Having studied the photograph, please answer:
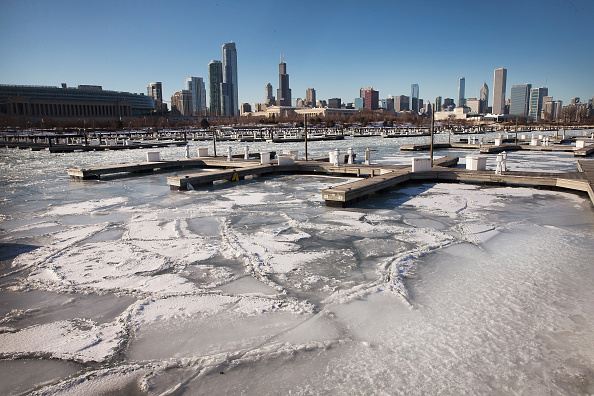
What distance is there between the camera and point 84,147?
3853 centimetres

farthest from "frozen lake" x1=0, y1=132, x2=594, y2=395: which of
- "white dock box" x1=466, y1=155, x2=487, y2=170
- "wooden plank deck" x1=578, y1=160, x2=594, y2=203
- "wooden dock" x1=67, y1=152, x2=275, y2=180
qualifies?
"wooden dock" x1=67, y1=152, x2=275, y2=180

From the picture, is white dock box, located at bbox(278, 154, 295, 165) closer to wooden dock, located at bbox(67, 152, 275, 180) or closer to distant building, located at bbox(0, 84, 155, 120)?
wooden dock, located at bbox(67, 152, 275, 180)

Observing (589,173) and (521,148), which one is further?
(521,148)

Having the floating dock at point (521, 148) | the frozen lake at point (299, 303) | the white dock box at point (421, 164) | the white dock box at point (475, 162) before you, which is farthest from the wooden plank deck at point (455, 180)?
the floating dock at point (521, 148)

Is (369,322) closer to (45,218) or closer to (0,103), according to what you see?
(45,218)

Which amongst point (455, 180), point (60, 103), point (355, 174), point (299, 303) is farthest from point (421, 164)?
point (60, 103)

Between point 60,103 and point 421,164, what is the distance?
13724cm

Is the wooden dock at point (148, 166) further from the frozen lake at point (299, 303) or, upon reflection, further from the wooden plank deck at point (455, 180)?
the frozen lake at point (299, 303)

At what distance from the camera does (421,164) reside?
15758mm

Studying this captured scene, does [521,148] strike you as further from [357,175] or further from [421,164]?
[357,175]

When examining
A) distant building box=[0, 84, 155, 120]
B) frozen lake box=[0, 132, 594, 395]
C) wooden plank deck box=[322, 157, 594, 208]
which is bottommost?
frozen lake box=[0, 132, 594, 395]

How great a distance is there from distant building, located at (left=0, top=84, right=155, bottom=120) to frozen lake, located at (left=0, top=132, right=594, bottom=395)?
128 meters

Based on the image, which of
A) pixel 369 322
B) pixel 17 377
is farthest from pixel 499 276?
pixel 17 377

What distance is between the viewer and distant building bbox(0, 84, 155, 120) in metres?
118
